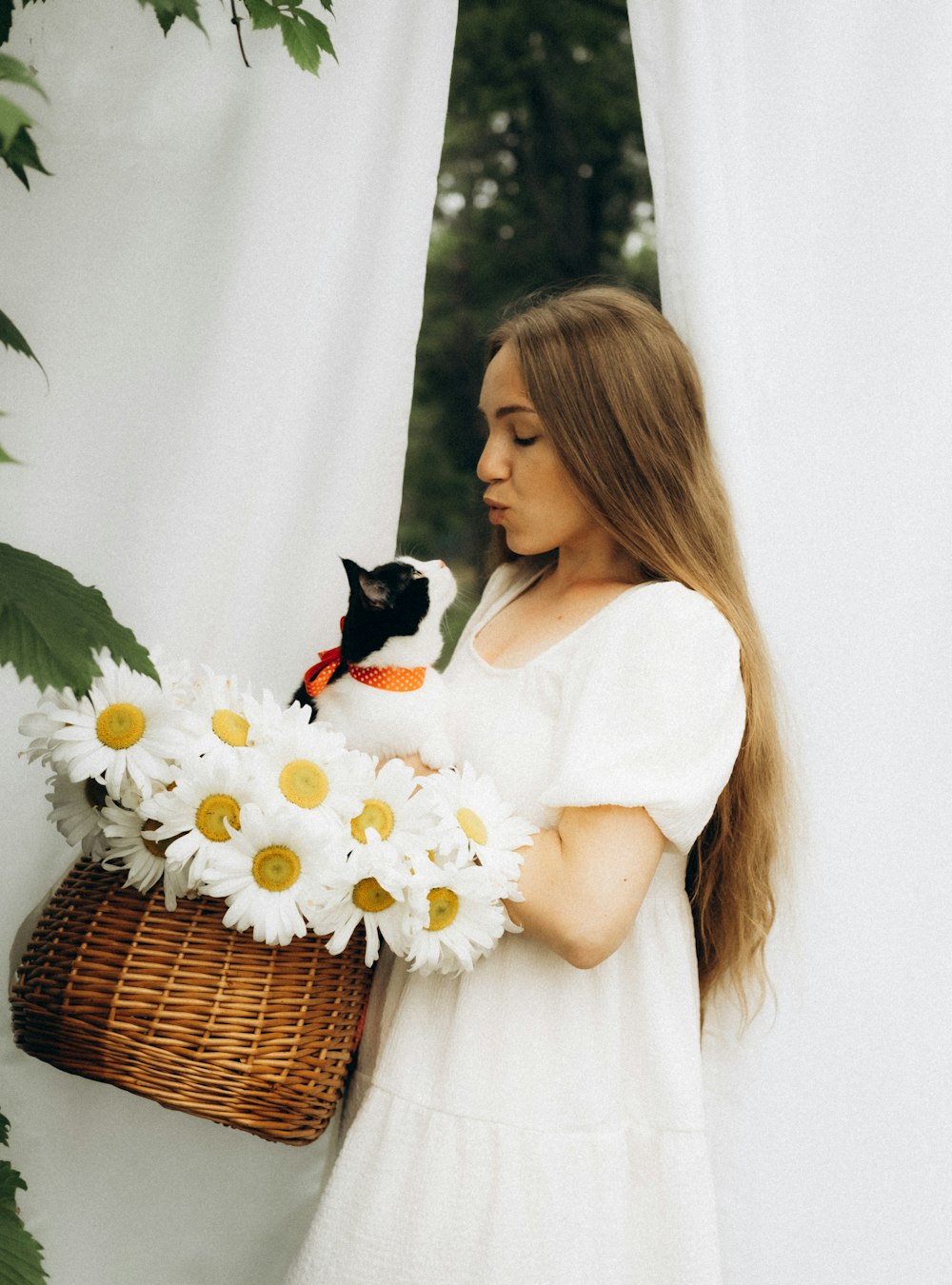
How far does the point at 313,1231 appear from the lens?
99 cm

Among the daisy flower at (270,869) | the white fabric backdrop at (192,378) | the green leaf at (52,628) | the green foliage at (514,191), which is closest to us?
the green leaf at (52,628)

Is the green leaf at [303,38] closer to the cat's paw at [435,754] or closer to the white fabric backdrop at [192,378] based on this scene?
the white fabric backdrop at [192,378]

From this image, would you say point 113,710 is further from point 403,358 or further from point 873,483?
point 873,483

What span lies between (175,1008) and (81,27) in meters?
1.15

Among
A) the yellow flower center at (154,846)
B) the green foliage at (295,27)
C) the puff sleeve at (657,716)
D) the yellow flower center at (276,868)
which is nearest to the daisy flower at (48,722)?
the yellow flower center at (154,846)

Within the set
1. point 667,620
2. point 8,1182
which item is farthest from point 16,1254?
point 667,620

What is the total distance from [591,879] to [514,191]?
9.94 ft

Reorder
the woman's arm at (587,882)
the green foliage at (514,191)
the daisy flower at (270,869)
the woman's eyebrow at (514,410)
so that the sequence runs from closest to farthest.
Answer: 1. the daisy flower at (270,869)
2. the woman's arm at (587,882)
3. the woman's eyebrow at (514,410)
4. the green foliage at (514,191)

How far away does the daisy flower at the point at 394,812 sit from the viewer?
2.82ft

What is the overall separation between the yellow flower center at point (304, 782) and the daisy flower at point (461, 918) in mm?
114

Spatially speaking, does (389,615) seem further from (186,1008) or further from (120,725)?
(186,1008)

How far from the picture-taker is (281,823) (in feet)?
2.67

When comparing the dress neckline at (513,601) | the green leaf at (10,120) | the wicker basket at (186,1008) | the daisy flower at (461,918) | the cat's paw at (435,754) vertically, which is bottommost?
the wicker basket at (186,1008)

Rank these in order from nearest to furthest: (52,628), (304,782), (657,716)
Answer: (52,628), (304,782), (657,716)
